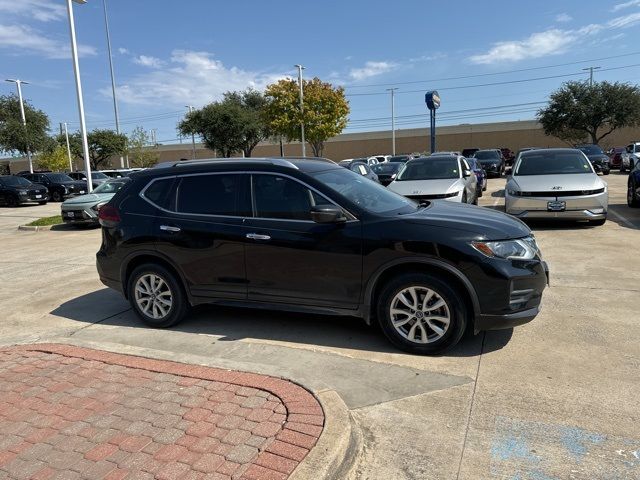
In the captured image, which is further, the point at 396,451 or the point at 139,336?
the point at 139,336

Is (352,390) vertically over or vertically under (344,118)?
under

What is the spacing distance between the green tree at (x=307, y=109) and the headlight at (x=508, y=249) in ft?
136

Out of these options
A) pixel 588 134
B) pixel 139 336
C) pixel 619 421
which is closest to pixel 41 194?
pixel 139 336

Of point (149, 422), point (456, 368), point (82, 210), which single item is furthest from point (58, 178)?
point (456, 368)

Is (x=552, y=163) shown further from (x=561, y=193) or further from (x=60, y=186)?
(x=60, y=186)

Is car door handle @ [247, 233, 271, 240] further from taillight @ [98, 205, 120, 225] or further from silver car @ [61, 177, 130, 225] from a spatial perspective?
silver car @ [61, 177, 130, 225]

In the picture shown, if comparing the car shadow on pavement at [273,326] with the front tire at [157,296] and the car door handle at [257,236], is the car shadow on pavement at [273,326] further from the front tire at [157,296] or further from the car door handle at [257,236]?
the car door handle at [257,236]

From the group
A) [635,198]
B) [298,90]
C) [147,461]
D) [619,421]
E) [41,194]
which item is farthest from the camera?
[298,90]

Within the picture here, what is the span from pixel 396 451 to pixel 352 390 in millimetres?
839

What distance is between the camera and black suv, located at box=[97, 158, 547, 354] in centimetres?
441

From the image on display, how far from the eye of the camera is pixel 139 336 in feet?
17.9

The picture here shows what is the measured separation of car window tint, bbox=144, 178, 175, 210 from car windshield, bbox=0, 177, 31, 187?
2473cm

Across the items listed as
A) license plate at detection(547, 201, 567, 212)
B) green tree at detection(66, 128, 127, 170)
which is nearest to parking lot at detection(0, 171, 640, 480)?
license plate at detection(547, 201, 567, 212)

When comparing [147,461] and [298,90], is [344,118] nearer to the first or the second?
[298,90]
